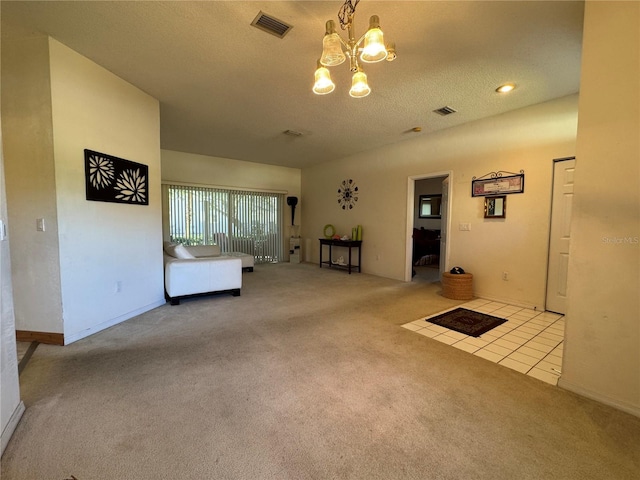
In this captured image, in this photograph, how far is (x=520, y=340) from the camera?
2586 millimetres

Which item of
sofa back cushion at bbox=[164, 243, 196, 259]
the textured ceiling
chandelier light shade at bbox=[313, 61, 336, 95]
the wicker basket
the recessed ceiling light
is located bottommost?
the wicker basket

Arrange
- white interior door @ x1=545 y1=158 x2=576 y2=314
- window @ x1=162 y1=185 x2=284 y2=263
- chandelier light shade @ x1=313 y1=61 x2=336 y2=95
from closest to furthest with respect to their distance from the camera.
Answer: chandelier light shade @ x1=313 y1=61 x2=336 y2=95, white interior door @ x1=545 y1=158 x2=576 y2=314, window @ x1=162 y1=185 x2=284 y2=263

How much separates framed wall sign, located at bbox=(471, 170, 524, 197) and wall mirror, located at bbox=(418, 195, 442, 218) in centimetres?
373

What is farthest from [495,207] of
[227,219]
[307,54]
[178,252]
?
[227,219]

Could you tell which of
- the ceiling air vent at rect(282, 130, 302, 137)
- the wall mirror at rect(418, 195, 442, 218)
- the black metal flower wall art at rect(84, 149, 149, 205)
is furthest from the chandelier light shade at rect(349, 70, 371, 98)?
the wall mirror at rect(418, 195, 442, 218)

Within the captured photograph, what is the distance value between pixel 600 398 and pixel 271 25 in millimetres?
3341

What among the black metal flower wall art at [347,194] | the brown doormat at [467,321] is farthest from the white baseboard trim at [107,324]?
the black metal flower wall art at [347,194]

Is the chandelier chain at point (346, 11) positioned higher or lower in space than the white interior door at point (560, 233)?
higher

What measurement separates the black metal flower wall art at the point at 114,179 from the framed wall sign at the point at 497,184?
4443 millimetres

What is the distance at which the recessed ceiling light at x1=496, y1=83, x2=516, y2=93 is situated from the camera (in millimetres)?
2938

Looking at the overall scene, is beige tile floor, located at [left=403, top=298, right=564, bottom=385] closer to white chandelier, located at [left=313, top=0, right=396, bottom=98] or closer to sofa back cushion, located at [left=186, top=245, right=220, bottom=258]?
white chandelier, located at [left=313, top=0, right=396, bottom=98]

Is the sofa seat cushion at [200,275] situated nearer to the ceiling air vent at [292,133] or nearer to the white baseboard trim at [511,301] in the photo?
the ceiling air vent at [292,133]

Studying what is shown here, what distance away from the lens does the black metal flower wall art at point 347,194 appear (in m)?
6.07

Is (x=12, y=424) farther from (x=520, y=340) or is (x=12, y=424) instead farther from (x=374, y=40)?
(x=520, y=340)
